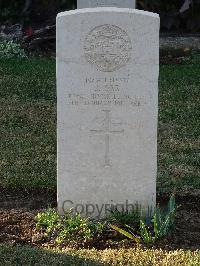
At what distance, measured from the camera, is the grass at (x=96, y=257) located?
4.51 meters

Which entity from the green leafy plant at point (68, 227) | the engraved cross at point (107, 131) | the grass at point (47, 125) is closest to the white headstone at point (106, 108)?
the engraved cross at point (107, 131)

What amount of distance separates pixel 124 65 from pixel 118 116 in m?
0.38

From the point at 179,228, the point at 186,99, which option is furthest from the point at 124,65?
the point at 186,99

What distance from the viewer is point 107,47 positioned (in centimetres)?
490

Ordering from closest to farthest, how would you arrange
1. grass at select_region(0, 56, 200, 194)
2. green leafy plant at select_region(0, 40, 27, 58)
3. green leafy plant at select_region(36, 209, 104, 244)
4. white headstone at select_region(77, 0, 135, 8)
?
green leafy plant at select_region(36, 209, 104, 244), grass at select_region(0, 56, 200, 194), white headstone at select_region(77, 0, 135, 8), green leafy plant at select_region(0, 40, 27, 58)

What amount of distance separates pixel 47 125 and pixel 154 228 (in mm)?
3354

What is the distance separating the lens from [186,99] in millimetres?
9078

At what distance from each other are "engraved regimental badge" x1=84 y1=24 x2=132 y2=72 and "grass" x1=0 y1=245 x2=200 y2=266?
1308mm

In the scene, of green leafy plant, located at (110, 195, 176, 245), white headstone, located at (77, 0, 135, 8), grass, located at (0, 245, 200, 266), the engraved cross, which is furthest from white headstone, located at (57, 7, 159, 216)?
white headstone, located at (77, 0, 135, 8)

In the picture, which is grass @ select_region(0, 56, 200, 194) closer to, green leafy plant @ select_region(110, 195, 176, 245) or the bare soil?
the bare soil

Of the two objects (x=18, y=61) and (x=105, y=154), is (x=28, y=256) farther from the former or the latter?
(x=18, y=61)

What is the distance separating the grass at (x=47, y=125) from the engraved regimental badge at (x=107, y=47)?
1515 millimetres

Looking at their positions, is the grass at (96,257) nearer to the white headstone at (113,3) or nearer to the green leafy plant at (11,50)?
the white headstone at (113,3)

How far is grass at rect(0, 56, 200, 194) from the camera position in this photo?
20.6 feet
